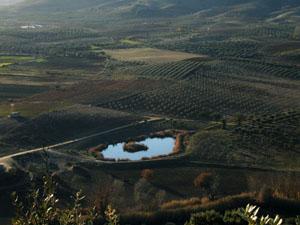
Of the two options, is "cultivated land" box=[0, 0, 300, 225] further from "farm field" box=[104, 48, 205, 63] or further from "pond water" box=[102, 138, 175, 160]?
"pond water" box=[102, 138, 175, 160]

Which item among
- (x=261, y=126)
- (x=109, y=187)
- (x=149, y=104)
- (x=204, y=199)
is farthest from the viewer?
(x=149, y=104)

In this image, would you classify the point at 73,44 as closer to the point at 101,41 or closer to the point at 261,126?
the point at 101,41

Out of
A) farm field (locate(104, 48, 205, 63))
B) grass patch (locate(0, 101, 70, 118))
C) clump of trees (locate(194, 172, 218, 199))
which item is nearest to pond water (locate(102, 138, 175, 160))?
clump of trees (locate(194, 172, 218, 199))

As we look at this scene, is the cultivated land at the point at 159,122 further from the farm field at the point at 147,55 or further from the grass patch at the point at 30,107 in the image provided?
the farm field at the point at 147,55

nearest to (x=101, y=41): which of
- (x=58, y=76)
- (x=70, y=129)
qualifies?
(x=58, y=76)

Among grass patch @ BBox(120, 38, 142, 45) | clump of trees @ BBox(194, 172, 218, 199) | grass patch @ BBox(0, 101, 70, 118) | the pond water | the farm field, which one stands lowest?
Result: the pond water

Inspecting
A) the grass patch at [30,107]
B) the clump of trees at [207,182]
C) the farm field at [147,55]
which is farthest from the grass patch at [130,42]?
the clump of trees at [207,182]
